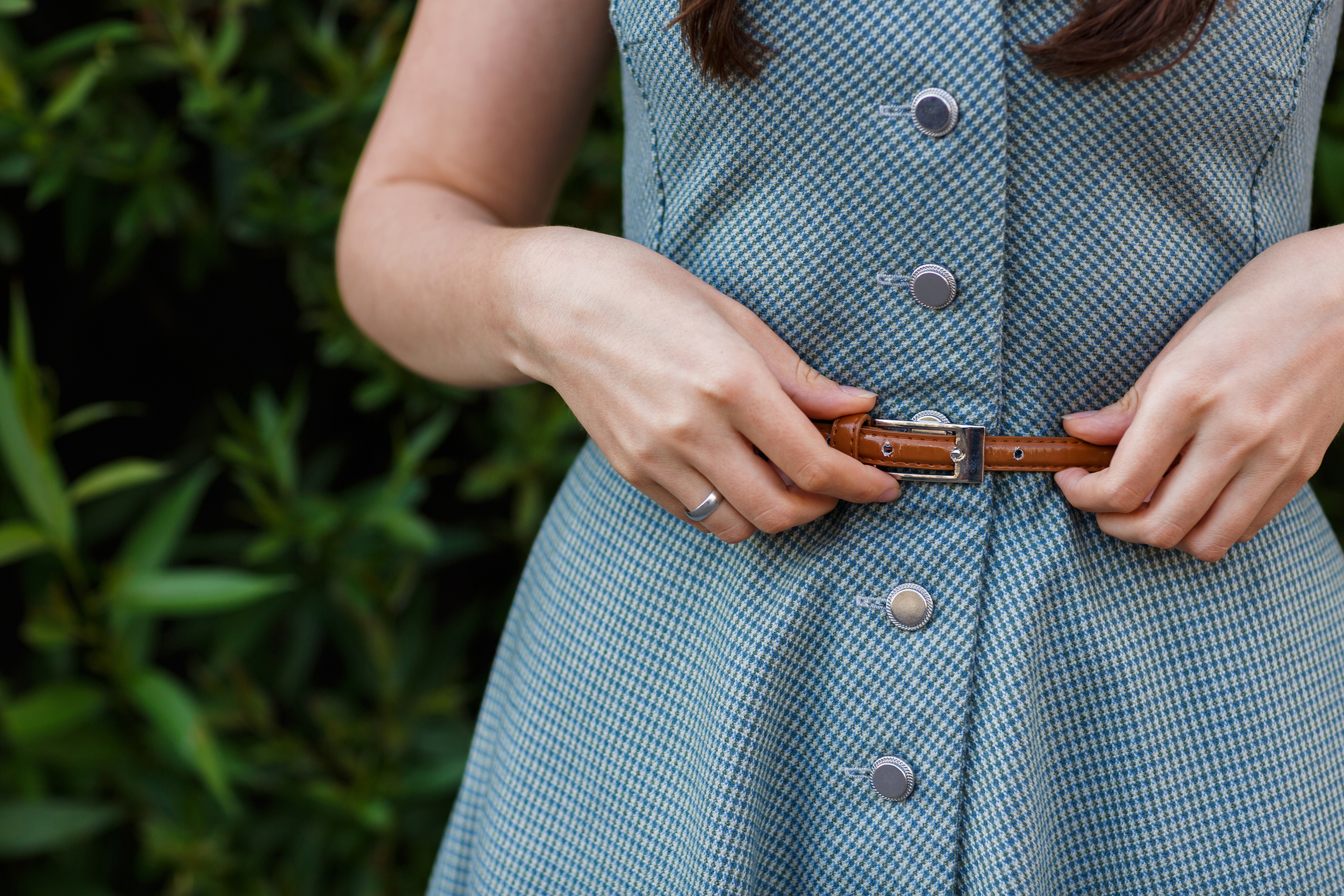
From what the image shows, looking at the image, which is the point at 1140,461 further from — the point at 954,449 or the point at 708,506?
the point at 708,506

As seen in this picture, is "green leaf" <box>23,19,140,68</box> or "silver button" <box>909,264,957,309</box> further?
"green leaf" <box>23,19,140,68</box>

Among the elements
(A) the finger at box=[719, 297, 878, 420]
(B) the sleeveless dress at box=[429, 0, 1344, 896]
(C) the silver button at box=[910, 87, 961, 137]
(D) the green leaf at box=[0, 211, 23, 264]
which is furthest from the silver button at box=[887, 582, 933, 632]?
(D) the green leaf at box=[0, 211, 23, 264]

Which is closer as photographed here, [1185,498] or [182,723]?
[1185,498]

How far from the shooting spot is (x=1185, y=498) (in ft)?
1.79

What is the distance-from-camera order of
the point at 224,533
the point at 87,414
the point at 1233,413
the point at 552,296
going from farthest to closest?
the point at 224,533 → the point at 87,414 → the point at 552,296 → the point at 1233,413

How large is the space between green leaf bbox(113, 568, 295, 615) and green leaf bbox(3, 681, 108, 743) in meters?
0.13

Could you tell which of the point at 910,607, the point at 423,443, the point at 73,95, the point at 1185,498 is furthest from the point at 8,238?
the point at 1185,498

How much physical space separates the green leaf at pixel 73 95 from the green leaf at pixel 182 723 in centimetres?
72

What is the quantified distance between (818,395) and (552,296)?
17 centimetres

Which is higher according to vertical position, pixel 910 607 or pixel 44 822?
pixel 910 607

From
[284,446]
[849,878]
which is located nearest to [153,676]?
[284,446]

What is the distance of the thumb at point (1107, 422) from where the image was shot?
0.57m

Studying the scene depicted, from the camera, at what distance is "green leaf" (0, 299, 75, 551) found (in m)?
1.26

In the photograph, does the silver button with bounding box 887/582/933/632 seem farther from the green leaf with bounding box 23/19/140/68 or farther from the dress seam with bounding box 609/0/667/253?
the green leaf with bounding box 23/19/140/68
